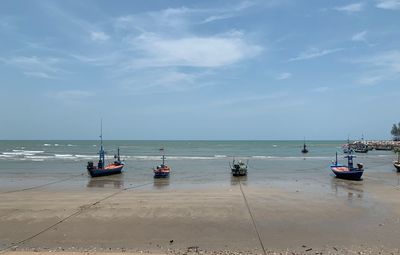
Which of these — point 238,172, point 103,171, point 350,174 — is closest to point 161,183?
point 238,172

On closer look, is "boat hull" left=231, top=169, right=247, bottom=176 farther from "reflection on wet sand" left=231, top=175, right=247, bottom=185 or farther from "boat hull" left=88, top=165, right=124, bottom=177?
"boat hull" left=88, top=165, right=124, bottom=177

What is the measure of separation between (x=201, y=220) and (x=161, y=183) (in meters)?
15.2

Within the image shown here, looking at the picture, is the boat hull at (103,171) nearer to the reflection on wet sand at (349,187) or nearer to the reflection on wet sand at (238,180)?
the reflection on wet sand at (238,180)

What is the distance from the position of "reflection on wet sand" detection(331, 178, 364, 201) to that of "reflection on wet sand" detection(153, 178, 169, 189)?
38.4 ft

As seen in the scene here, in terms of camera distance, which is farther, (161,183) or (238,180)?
(238,180)

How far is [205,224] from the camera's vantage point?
1584cm

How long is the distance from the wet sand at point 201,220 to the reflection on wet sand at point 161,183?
1.86m

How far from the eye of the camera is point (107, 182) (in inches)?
1293

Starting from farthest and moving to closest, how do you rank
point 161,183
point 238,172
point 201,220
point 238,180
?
1. point 238,172
2. point 238,180
3. point 161,183
4. point 201,220

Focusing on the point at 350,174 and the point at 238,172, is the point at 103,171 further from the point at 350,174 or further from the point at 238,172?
the point at 350,174

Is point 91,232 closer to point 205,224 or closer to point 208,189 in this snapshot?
point 205,224

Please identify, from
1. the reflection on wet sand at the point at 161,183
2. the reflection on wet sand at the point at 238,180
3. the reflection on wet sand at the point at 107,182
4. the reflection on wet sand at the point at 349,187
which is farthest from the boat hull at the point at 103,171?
the reflection on wet sand at the point at 349,187

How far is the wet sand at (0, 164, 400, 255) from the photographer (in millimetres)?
12820

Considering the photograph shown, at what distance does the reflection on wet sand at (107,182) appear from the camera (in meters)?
30.3
